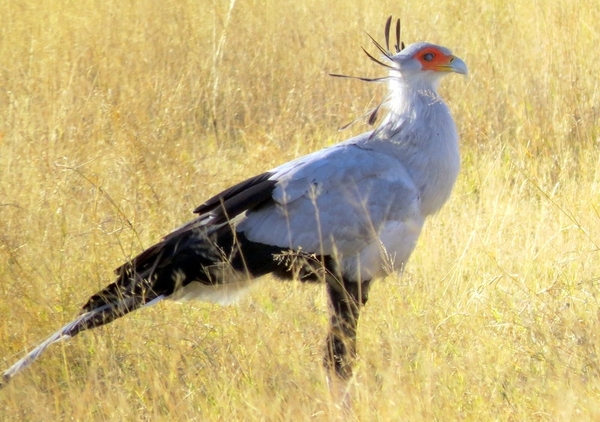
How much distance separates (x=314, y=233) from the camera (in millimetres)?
4031

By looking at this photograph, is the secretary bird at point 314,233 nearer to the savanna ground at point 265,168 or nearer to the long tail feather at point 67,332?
the long tail feather at point 67,332

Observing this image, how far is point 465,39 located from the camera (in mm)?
7184

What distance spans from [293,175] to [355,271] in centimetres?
46

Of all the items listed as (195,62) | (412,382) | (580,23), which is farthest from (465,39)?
(412,382)

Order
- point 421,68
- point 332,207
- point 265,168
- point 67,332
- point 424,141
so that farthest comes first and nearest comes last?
point 265,168 → point 421,68 → point 424,141 → point 332,207 → point 67,332

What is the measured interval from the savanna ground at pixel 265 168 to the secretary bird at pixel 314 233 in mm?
145

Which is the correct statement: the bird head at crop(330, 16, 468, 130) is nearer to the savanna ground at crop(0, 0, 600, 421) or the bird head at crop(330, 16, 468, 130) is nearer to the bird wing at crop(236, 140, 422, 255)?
the bird wing at crop(236, 140, 422, 255)

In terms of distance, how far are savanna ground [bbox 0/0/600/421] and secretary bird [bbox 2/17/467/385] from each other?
0.48ft

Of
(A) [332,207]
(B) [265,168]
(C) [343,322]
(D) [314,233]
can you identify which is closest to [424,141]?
(A) [332,207]

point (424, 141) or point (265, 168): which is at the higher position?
point (424, 141)

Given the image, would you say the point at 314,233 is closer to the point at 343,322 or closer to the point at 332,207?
the point at 332,207

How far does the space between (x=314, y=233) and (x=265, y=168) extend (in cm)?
167

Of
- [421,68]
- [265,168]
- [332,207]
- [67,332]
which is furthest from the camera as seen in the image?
[265,168]

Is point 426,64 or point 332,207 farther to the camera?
point 426,64
